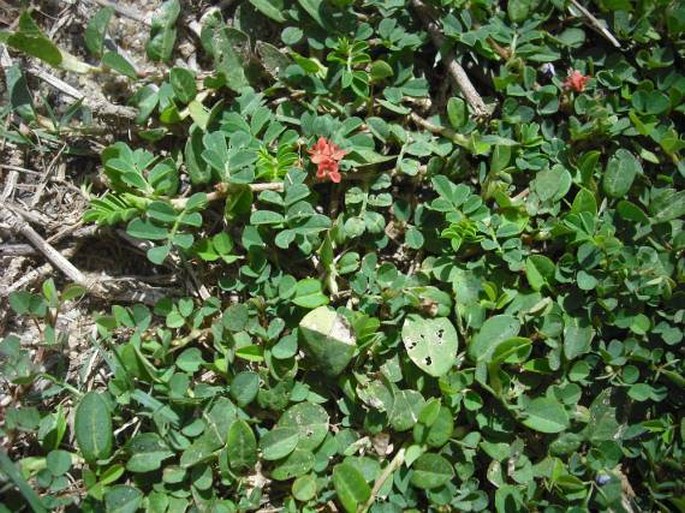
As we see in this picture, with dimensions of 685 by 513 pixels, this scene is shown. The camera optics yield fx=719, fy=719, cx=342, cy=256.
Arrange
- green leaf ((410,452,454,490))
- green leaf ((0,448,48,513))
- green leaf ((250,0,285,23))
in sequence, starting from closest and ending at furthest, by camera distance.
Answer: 1. green leaf ((0,448,48,513))
2. green leaf ((410,452,454,490))
3. green leaf ((250,0,285,23))

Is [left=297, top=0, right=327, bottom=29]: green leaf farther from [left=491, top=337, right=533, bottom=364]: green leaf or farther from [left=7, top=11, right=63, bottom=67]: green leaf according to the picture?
[left=491, top=337, right=533, bottom=364]: green leaf

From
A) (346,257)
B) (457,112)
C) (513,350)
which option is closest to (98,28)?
(346,257)

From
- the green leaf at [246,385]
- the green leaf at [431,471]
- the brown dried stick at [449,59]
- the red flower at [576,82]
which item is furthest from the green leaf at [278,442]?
the red flower at [576,82]

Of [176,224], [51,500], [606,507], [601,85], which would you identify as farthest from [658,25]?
[51,500]

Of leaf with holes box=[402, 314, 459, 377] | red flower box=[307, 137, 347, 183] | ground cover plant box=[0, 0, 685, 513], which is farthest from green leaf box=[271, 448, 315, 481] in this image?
red flower box=[307, 137, 347, 183]

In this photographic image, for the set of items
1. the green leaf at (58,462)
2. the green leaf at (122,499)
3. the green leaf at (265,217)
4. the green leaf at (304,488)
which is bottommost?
the green leaf at (304,488)

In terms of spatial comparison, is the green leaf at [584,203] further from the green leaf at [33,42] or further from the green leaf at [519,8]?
the green leaf at [33,42]
